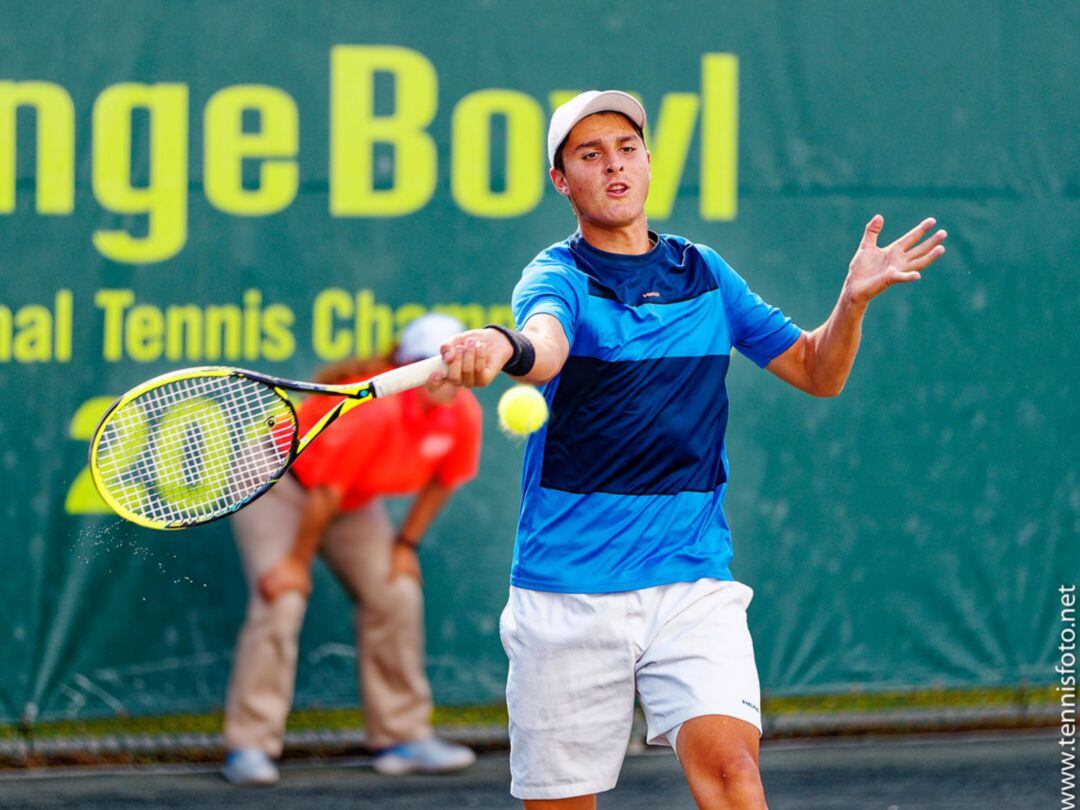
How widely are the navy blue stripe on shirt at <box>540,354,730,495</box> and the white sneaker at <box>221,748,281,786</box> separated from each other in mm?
2095

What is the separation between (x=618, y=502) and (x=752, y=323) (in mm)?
494

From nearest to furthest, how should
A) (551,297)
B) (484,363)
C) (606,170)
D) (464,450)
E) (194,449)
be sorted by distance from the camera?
(484,363) < (551,297) < (606,170) < (194,449) < (464,450)

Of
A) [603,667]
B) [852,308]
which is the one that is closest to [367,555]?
[603,667]

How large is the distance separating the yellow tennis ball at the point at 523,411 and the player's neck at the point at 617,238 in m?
0.54

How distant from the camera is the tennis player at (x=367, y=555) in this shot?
5023mm

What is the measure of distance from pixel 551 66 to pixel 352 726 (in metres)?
2.12

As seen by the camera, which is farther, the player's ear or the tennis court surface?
the tennis court surface

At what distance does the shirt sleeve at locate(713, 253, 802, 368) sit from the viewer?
3.41 meters

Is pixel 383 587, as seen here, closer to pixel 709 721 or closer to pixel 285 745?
pixel 285 745

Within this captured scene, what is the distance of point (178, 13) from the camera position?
5.04 metres

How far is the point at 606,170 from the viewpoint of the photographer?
3295 millimetres

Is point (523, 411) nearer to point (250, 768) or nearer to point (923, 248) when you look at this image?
point (923, 248)

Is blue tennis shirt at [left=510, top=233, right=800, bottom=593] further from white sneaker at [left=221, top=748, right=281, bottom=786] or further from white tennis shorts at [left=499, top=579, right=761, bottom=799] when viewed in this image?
white sneaker at [left=221, top=748, right=281, bottom=786]

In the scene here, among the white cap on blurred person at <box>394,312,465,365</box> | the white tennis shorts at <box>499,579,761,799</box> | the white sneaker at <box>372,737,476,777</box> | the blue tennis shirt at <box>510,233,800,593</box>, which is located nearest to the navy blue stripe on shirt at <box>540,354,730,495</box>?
the blue tennis shirt at <box>510,233,800,593</box>
